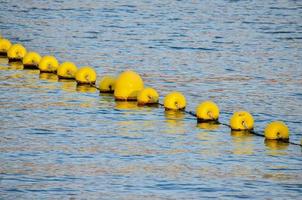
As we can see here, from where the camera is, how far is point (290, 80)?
2822 cm

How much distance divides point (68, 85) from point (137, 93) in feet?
9.47

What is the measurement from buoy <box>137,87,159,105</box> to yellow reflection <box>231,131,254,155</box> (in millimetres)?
3150

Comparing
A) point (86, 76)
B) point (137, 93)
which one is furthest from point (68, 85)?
point (137, 93)

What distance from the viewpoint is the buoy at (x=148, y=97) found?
23875mm

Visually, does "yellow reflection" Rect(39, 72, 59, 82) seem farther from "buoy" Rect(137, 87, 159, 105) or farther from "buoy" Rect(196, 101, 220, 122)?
"buoy" Rect(196, 101, 220, 122)

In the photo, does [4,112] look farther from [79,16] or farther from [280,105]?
[79,16]

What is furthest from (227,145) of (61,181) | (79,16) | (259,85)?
(79,16)

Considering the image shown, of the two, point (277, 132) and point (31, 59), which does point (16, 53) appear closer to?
point (31, 59)

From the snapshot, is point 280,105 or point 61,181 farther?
point 280,105

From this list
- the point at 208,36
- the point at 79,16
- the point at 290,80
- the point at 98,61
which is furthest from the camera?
the point at 79,16

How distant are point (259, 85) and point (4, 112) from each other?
26.3 feet

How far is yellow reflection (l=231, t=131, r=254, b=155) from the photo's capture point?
19656 millimetres

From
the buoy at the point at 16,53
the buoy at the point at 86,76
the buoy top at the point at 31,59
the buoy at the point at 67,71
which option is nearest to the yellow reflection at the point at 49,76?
the buoy at the point at 67,71

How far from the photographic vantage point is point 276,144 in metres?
20.4
